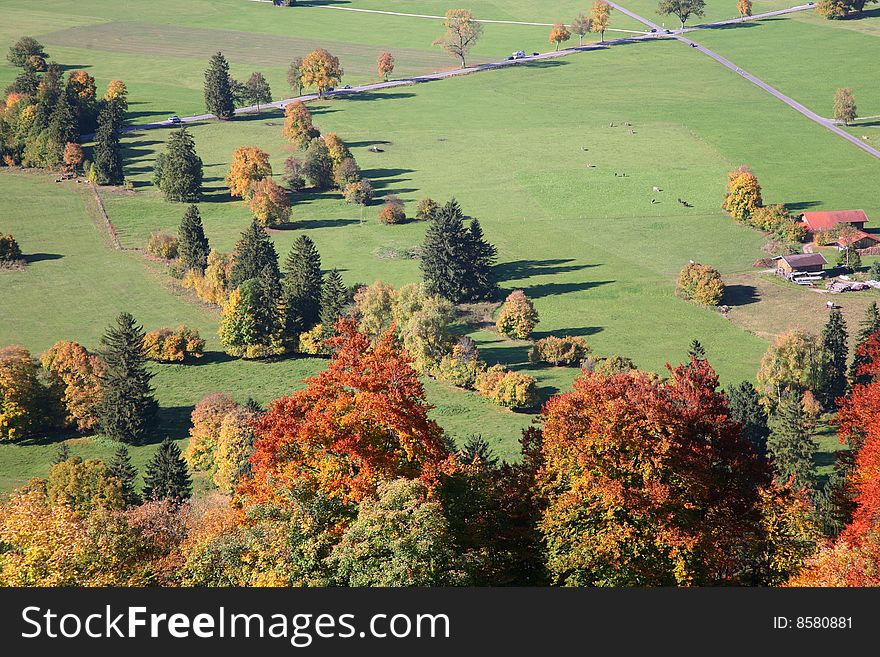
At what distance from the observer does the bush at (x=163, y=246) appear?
153 metres

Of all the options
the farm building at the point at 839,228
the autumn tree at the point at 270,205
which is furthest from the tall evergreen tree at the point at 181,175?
the farm building at the point at 839,228

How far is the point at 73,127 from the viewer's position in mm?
194500

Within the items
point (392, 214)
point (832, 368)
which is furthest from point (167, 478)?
point (392, 214)

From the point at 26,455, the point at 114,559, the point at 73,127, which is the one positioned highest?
the point at 73,127

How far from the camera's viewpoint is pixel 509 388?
107 metres

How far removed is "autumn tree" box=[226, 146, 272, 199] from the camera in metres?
176

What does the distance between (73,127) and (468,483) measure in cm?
15726

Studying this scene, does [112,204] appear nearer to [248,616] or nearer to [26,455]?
[26,455]

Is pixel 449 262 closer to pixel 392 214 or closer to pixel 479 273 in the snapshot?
pixel 479 273

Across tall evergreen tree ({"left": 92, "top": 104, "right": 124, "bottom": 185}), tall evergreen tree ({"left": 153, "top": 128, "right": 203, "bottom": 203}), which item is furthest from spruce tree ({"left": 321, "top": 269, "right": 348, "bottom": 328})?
tall evergreen tree ({"left": 92, "top": 104, "right": 124, "bottom": 185})

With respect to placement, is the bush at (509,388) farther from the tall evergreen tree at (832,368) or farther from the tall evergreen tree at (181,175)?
the tall evergreen tree at (181,175)

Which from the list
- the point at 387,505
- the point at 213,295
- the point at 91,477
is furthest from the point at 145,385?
the point at 387,505

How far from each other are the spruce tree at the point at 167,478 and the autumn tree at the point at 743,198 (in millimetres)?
100272

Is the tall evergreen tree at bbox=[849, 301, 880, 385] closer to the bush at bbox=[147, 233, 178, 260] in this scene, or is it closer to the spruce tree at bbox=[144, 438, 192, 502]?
the spruce tree at bbox=[144, 438, 192, 502]
